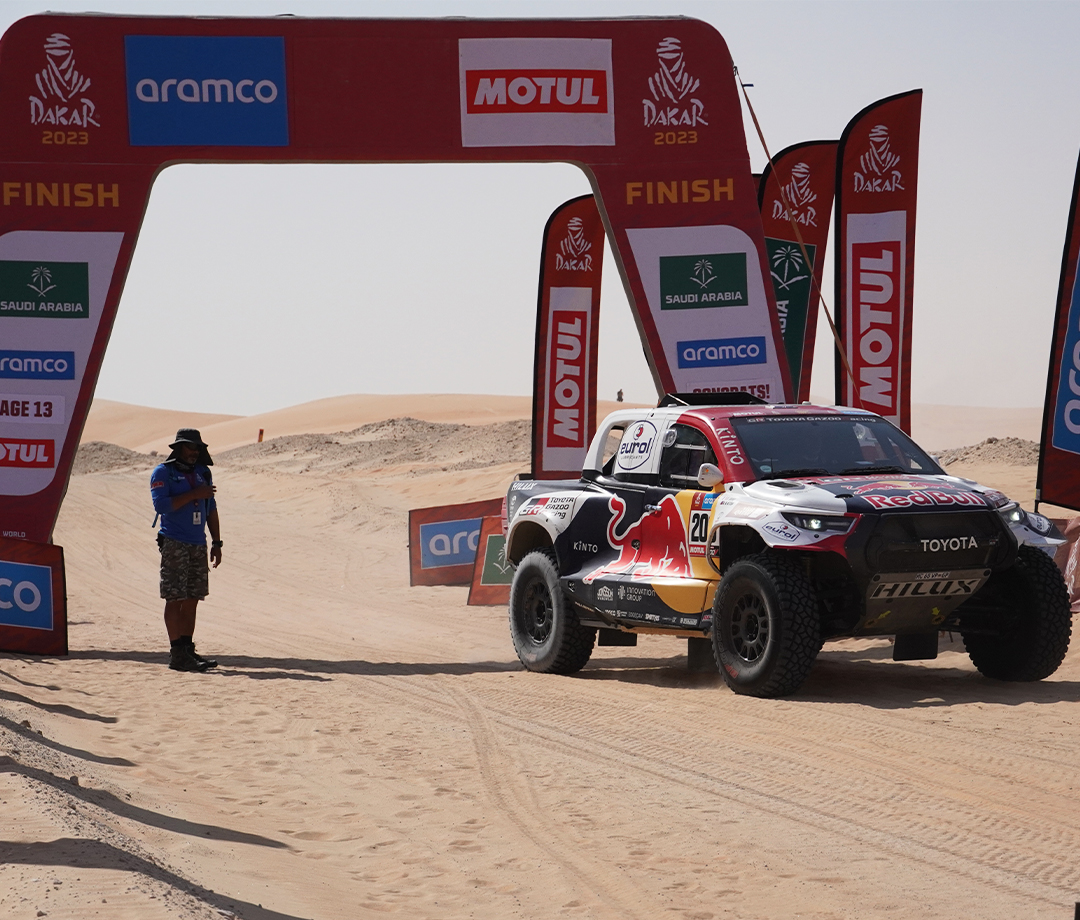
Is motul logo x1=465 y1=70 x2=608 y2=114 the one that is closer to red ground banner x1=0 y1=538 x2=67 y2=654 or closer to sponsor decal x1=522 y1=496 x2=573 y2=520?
sponsor decal x1=522 y1=496 x2=573 y2=520

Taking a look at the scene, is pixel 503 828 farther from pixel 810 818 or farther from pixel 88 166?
pixel 88 166

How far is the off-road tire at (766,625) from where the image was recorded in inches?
347

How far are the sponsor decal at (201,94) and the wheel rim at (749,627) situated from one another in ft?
23.9

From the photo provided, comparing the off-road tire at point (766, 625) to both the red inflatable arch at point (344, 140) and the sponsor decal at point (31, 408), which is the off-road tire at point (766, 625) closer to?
the red inflatable arch at point (344, 140)

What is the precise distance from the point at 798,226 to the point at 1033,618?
9.19 metres


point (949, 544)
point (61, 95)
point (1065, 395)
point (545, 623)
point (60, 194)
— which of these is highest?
point (61, 95)

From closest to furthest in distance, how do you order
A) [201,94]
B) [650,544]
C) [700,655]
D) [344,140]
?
[650,544] → [700,655] → [201,94] → [344,140]

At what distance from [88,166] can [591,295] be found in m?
8.57

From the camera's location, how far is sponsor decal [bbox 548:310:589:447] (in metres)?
20.4

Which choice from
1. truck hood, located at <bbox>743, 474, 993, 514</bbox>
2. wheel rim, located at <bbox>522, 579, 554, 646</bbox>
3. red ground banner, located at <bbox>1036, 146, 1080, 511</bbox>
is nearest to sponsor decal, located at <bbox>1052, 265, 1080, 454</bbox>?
red ground banner, located at <bbox>1036, 146, 1080, 511</bbox>

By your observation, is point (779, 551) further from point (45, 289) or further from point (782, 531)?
point (45, 289)

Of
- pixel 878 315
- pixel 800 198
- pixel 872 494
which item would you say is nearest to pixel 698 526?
pixel 872 494

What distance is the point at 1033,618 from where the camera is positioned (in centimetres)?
925

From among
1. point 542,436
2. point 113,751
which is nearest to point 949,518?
point 113,751
